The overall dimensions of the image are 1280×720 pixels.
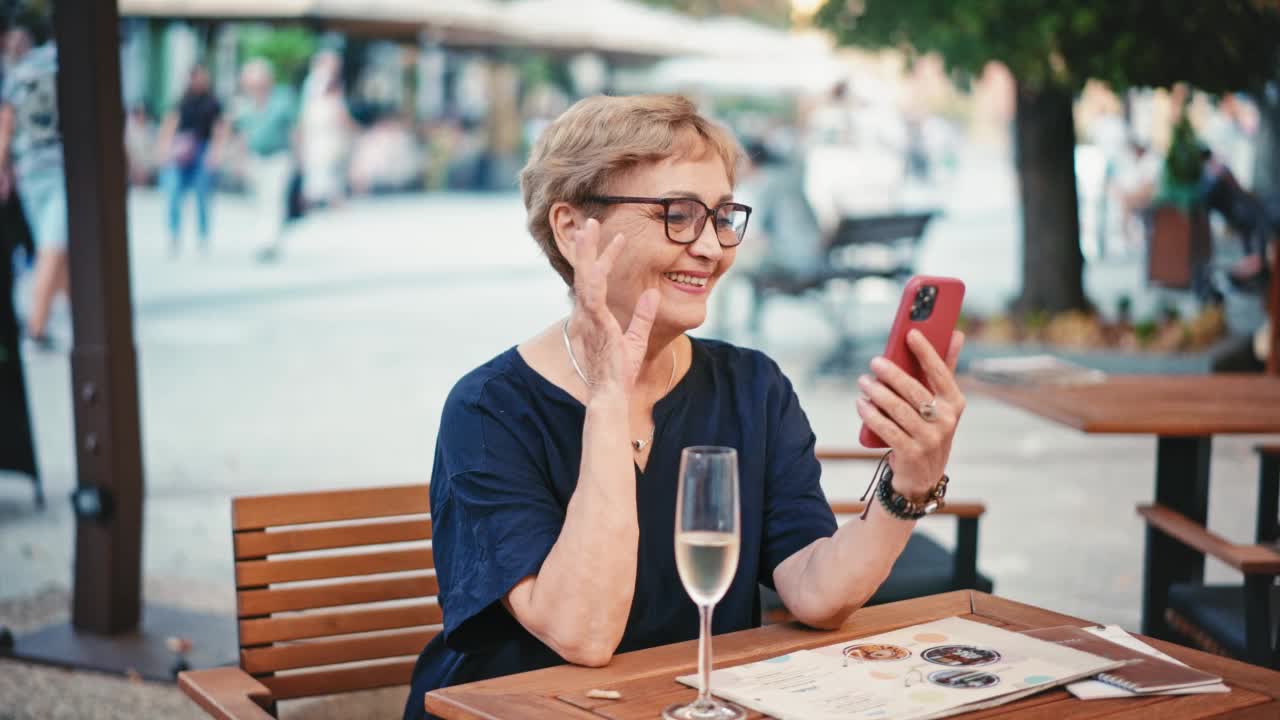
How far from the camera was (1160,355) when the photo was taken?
9.45 meters

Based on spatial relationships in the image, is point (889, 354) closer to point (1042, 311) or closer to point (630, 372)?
point (630, 372)

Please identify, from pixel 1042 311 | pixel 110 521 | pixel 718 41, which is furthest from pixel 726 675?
pixel 718 41

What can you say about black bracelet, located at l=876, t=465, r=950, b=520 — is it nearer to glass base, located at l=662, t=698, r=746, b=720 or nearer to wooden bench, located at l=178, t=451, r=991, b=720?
glass base, located at l=662, t=698, r=746, b=720

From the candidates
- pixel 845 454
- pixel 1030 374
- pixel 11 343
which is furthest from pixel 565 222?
pixel 11 343

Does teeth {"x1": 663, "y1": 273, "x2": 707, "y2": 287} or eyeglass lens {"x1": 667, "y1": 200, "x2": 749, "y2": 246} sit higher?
eyeglass lens {"x1": 667, "y1": 200, "x2": 749, "y2": 246}

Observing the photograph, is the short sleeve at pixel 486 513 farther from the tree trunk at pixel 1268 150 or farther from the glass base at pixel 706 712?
the tree trunk at pixel 1268 150

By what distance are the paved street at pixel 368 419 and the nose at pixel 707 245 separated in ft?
10.7

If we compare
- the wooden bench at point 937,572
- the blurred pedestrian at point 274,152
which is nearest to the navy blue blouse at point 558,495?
the wooden bench at point 937,572

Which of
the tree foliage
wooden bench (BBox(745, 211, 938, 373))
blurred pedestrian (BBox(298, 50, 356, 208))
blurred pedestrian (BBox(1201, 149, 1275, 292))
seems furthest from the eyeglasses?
blurred pedestrian (BBox(298, 50, 356, 208))

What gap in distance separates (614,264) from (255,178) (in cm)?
2385

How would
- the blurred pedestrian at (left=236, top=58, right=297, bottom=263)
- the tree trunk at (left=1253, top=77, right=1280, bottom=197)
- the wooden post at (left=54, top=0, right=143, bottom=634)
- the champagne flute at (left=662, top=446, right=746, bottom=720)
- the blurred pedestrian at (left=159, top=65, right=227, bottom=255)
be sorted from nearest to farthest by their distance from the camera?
the champagne flute at (left=662, top=446, right=746, bottom=720) < the wooden post at (left=54, top=0, right=143, bottom=634) < the tree trunk at (left=1253, top=77, right=1280, bottom=197) < the blurred pedestrian at (left=236, top=58, right=297, bottom=263) < the blurred pedestrian at (left=159, top=65, right=227, bottom=255)

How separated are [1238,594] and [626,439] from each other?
84.6 inches

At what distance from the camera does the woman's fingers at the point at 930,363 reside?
2027 mm

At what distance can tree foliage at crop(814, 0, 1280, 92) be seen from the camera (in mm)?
8719
